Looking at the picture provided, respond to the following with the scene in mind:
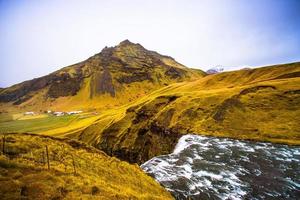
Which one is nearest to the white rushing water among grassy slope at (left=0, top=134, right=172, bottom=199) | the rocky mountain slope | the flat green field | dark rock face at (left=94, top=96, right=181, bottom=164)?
grassy slope at (left=0, top=134, right=172, bottom=199)

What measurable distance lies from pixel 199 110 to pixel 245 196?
3678cm

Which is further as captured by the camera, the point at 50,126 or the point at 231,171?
the point at 50,126

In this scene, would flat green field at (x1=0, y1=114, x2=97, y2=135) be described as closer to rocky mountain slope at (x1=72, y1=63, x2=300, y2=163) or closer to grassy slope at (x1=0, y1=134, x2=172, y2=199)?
rocky mountain slope at (x1=72, y1=63, x2=300, y2=163)

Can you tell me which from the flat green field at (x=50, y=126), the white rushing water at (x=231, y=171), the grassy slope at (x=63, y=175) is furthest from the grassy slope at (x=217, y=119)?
the flat green field at (x=50, y=126)

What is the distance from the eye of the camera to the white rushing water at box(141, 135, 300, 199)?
21250 mm

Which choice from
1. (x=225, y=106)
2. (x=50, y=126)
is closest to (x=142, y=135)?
(x=225, y=106)

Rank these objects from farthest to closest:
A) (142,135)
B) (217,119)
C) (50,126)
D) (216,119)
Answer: (50,126) < (142,135) < (216,119) < (217,119)

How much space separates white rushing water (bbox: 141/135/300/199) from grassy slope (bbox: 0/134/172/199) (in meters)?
3.32

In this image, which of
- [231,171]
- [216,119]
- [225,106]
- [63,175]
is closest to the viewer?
[63,175]

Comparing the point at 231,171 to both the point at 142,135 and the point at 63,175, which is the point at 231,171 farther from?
the point at 142,135

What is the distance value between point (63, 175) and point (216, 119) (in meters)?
39.1

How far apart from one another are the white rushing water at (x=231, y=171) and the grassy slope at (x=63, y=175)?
332cm

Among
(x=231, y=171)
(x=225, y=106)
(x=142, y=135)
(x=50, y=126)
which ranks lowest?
(x=50, y=126)

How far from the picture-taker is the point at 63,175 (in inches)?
660
